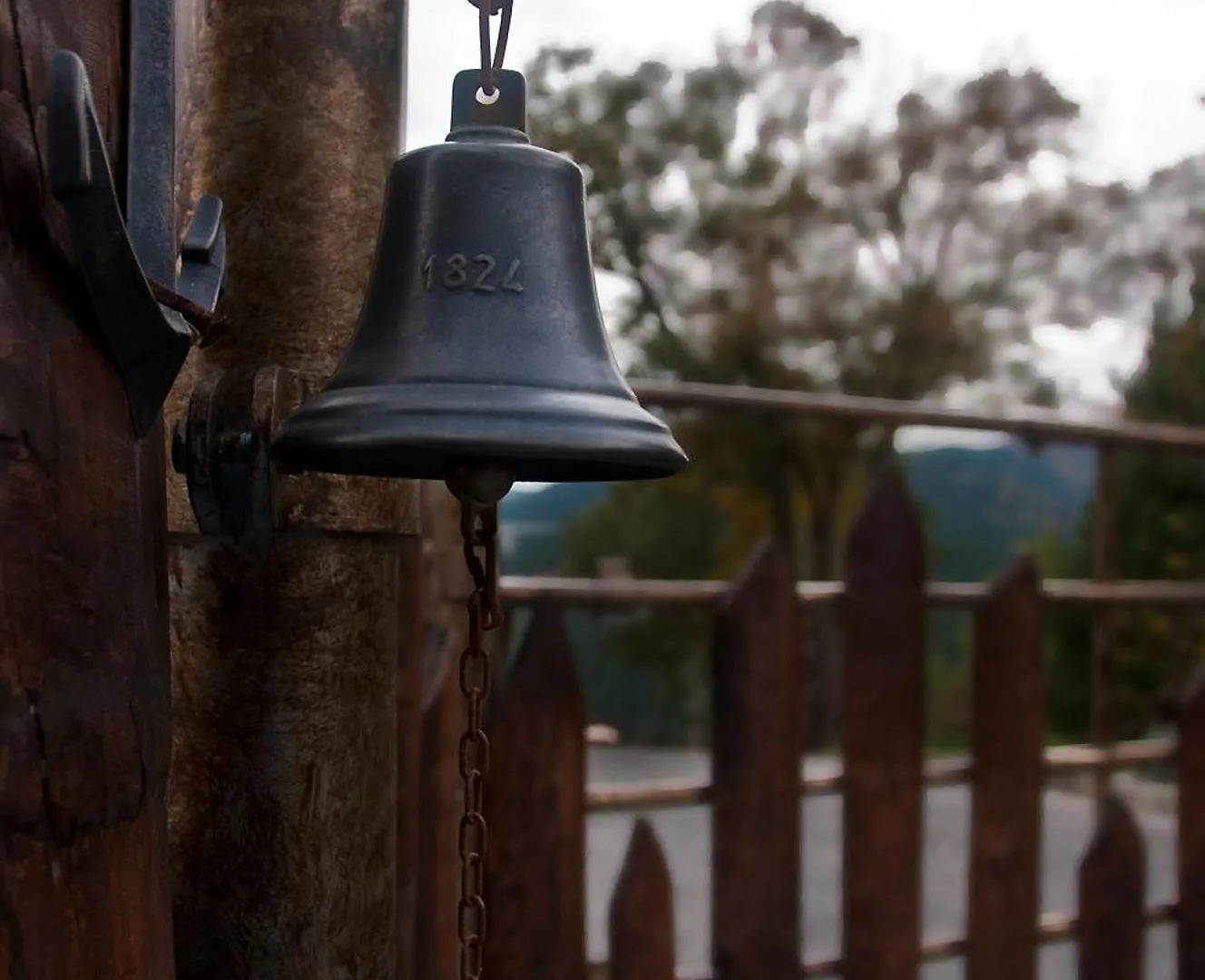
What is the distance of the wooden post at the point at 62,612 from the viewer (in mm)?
876

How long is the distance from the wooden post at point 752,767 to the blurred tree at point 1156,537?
5007mm

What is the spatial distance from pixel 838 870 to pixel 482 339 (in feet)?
8.39

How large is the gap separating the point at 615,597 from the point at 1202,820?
1.48 metres

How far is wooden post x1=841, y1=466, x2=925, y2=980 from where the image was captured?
2311mm

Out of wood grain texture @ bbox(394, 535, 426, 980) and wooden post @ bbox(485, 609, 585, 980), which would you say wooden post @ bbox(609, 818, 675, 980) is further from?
wood grain texture @ bbox(394, 535, 426, 980)

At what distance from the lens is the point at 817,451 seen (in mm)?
10617

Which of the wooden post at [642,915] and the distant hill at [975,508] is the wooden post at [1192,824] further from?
the distant hill at [975,508]

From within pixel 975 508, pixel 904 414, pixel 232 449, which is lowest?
pixel 232 449

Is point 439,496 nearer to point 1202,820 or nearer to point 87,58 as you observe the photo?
point 87,58

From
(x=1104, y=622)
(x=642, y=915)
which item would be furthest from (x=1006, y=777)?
(x=642, y=915)

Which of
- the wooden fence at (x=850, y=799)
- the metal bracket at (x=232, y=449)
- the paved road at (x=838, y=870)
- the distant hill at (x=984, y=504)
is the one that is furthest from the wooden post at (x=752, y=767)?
the distant hill at (x=984, y=504)

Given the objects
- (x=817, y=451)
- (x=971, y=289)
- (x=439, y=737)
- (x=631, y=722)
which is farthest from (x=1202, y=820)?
(x=971, y=289)

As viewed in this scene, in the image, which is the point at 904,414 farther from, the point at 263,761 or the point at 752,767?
the point at 263,761

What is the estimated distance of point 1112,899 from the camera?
2.66m
